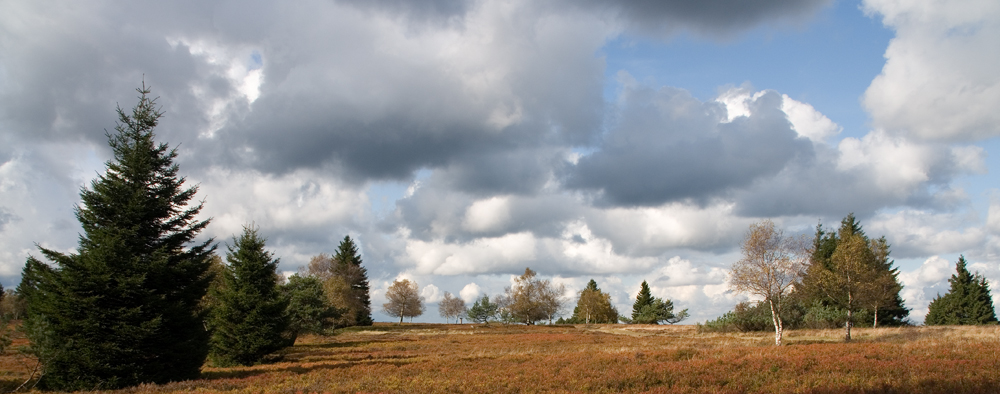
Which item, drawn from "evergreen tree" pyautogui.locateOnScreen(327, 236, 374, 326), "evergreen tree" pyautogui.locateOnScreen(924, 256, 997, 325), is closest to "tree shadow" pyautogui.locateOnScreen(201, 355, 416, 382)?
"evergreen tree" pyautogui.locateOnScreen(327, 236, 374, 326)

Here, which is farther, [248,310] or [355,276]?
[355,276]

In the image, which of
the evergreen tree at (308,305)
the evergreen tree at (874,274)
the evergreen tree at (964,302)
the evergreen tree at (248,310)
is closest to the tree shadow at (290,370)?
the evergreen tree at (248,310)

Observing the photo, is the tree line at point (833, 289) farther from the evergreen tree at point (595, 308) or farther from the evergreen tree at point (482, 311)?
the evergreen tree at point (482, 311)

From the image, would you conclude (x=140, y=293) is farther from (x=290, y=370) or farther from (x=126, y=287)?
(x=290, y=370)

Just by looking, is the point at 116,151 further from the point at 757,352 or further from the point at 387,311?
the point at 387,311

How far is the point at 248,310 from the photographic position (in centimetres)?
3050

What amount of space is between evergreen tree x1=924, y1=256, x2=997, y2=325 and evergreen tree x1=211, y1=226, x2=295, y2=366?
7903cm

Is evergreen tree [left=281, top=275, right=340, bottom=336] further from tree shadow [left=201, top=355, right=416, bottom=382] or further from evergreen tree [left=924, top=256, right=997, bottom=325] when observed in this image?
evergreen tree [left=924, top=256, right=997, bottom=325]

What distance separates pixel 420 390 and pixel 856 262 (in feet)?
129

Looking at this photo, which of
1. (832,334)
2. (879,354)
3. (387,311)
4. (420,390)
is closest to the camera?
(420,390)

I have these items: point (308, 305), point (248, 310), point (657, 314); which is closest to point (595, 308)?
point (657, 314)

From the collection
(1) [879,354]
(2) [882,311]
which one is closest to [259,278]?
(1) [879,354]

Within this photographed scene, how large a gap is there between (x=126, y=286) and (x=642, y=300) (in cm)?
10953

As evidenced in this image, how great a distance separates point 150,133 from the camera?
76.4 ft
